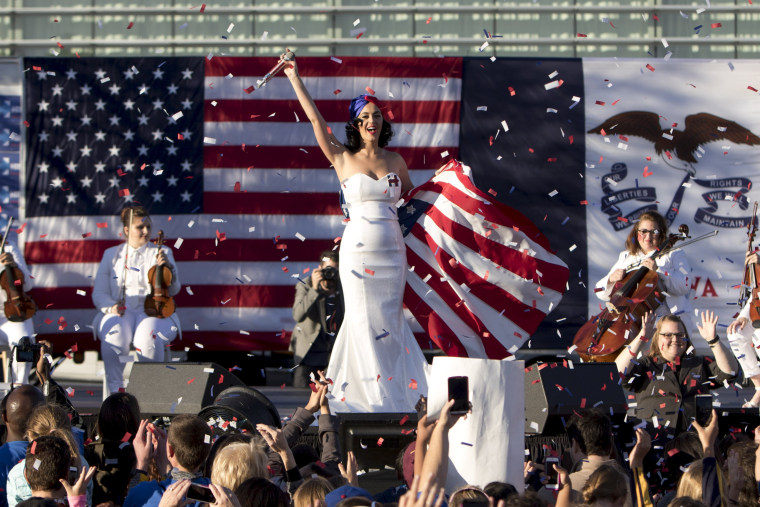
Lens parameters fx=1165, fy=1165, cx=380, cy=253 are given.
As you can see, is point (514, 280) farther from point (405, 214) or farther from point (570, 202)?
point (570, 202)

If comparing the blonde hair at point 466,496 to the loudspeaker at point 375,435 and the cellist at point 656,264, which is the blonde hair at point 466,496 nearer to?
the loudspeaker at point 375,435

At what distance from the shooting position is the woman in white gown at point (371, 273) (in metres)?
6.55

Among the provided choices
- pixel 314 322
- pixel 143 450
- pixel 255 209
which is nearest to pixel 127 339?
pixel 314 322

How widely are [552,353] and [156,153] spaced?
4.09 meters

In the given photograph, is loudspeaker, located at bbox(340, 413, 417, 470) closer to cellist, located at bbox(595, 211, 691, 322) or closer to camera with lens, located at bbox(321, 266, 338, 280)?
cellist, located at bbox(595, 211, 691, 322)

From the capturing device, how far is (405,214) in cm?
677

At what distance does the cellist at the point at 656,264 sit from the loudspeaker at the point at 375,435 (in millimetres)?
2332

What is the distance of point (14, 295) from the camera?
29.3 feet

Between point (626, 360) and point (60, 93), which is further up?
point (60, 93)

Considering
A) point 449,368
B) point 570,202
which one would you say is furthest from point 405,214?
point 570,202

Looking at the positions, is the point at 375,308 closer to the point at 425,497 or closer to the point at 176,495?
the point at 176,495

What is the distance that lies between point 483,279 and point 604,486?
9.30ft

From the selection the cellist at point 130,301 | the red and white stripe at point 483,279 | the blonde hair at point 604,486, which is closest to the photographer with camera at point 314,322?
the cellist at point 130,301

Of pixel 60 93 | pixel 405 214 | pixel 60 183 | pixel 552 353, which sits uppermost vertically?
pixel 60 93
